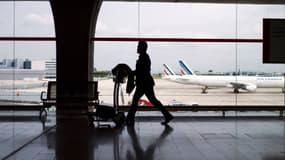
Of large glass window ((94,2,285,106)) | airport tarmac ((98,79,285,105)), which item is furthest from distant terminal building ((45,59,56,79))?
airport tarmac ((98,79,285,105))

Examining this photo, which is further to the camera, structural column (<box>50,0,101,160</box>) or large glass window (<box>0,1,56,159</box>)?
structural column (<box>50,0,101,160</box>)

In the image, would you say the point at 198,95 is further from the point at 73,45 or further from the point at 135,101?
the point at 73,45

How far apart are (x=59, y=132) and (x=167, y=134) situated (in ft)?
6.16

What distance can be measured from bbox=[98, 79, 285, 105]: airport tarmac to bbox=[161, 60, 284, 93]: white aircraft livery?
12 cm

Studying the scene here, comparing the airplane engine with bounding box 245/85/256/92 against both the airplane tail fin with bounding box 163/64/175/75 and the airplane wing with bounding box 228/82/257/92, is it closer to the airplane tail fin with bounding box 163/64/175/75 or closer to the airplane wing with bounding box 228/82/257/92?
the airplane wing with bounding box 228/82/257/92

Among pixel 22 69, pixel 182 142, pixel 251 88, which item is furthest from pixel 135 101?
pixel 251 88

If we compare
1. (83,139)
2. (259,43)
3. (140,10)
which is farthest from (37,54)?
(259,43)

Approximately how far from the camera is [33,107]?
8023 mm

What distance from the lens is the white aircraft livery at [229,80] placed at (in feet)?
30.9

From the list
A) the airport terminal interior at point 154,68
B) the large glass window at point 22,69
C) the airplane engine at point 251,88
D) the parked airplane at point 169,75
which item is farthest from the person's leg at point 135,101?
the airplane engine at point 251,88

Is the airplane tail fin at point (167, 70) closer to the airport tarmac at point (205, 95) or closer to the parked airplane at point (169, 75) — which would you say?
the parked airplane at point (169, 75)

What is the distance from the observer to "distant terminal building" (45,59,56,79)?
8.92 meters

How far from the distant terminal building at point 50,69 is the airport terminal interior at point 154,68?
0.10ft

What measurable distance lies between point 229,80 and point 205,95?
0.74 m
